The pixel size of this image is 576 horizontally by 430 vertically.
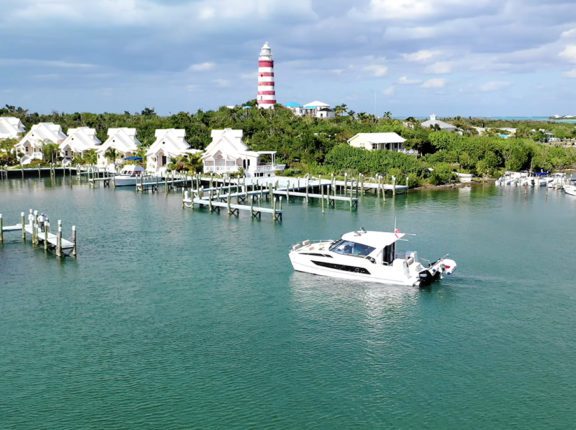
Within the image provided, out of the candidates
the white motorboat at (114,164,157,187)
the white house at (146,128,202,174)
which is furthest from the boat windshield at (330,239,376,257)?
the white house at (146,128,202,174)

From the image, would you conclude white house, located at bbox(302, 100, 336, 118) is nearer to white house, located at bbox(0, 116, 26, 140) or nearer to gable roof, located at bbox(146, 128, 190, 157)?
gable roof, located at bbox(146, 128, 190, 157)

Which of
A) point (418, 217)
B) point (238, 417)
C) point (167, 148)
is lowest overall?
point (238, 417)

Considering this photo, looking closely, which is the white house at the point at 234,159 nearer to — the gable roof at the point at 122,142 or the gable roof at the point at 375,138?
the gable roof at the point at 375,138

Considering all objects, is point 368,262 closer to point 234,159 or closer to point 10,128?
point 234,159

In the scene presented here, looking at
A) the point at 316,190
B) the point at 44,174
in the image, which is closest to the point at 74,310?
the point at 316,190

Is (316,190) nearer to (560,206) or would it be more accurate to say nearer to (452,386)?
(560,206)

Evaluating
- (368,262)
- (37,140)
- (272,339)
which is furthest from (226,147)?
(272,339)

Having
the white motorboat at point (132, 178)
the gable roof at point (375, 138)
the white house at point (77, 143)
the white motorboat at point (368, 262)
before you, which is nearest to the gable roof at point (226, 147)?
the white motorboat at point (132, 178)
